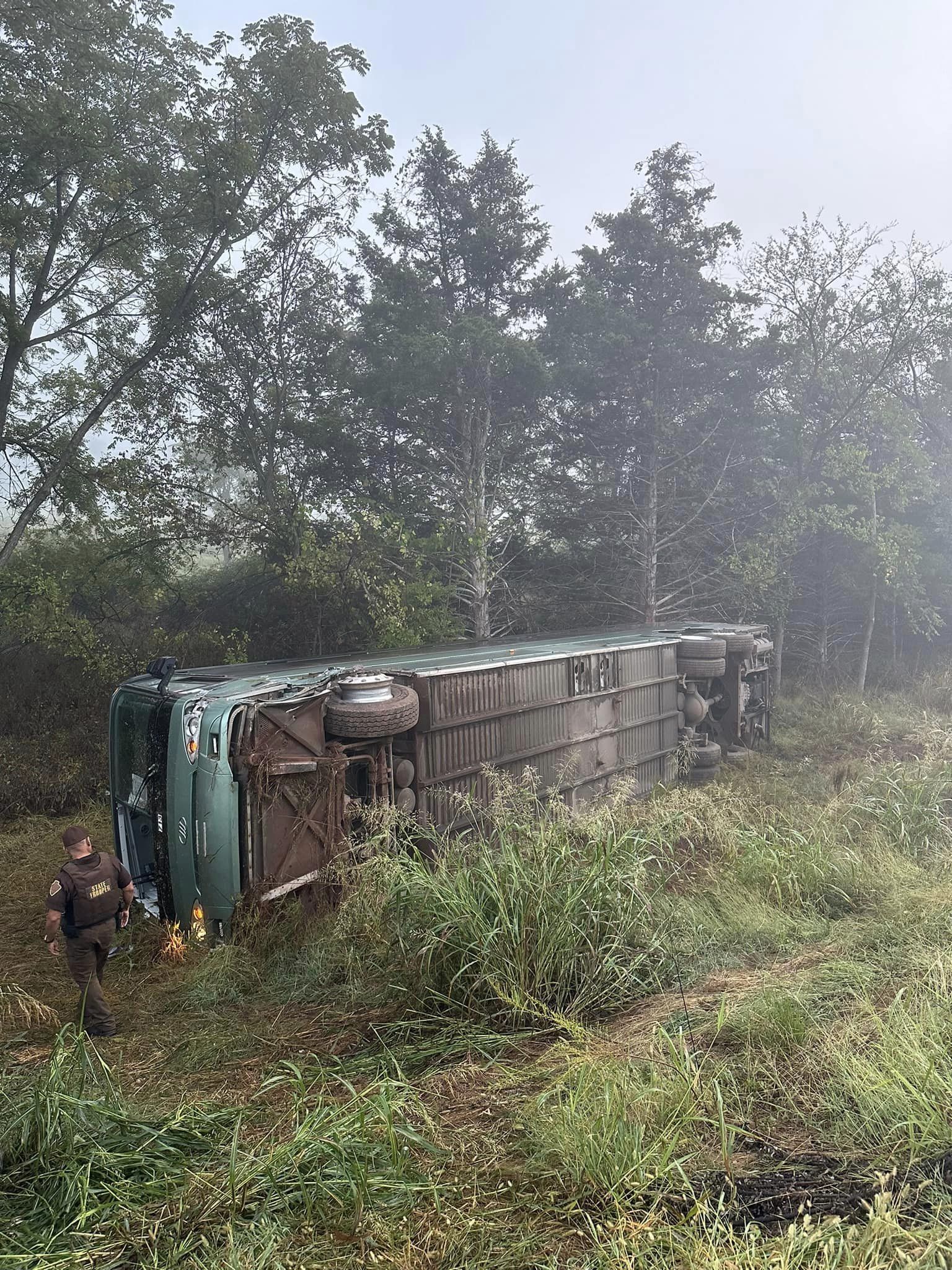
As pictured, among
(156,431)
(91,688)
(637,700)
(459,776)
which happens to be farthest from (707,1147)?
(156,431)

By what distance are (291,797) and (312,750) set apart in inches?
15.8

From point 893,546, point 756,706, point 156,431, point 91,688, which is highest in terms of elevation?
point 156,431

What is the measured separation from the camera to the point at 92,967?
4.79 metres

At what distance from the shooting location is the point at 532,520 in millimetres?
18312

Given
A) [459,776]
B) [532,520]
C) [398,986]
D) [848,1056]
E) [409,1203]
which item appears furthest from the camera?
[532,520]

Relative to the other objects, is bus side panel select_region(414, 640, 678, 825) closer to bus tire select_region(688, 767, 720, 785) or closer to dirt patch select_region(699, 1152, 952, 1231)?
bus tire select_region(688, 767, 720, 785)

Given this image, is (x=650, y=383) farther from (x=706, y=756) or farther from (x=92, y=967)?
(x=92, y=967)

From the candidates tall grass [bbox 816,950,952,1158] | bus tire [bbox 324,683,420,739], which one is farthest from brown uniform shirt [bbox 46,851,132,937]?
tall grass [bbox 816,950,952,1158]

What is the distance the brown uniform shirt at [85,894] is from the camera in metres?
4.82

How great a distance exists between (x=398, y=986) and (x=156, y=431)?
1172 centimetres

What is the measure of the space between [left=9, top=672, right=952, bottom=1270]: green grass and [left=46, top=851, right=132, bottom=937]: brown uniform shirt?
1.93 ft

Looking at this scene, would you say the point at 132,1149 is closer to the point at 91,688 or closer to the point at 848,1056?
the point at 848,1056

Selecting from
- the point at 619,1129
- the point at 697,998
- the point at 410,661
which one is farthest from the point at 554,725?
the point at 619,1129

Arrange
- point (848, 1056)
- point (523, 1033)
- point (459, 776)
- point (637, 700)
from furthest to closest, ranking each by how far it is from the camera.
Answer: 1. point (637, 700)
2. point (459, 776)
3. point (523, 1033)
4. point (848, 1056)
